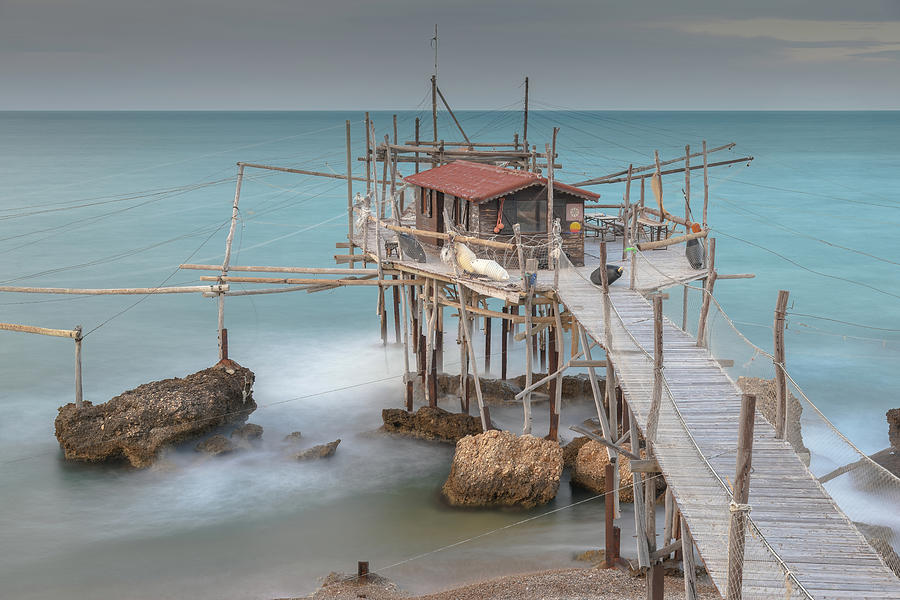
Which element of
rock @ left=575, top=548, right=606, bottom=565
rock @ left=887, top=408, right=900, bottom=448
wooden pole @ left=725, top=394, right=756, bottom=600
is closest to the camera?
wooden pole @ left=725, top=394, right=756, bottom=600

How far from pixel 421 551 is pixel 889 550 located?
809 cm

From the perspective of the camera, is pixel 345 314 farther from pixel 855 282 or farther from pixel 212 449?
pixel 855 282

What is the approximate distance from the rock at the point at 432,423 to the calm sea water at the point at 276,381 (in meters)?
0.39

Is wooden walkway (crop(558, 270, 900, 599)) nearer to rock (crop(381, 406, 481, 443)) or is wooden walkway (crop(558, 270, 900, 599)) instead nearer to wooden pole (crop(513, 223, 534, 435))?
wooden pole (crop(513, 223, 534, 435))

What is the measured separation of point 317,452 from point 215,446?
237 centimetres

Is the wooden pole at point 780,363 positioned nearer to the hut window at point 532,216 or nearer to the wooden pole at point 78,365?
the hut window at point 532,216

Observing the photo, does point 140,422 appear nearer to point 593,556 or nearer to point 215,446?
point 215,446

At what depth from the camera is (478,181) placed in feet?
74.0

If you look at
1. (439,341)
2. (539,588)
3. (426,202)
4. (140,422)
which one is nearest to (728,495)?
(539,588)

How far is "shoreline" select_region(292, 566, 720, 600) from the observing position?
565 inches

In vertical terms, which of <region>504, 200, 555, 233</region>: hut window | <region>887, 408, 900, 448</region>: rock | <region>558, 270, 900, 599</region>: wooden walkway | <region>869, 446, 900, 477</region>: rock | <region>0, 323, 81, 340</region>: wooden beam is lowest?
<region>869, 446, 900, 477</region>: rock

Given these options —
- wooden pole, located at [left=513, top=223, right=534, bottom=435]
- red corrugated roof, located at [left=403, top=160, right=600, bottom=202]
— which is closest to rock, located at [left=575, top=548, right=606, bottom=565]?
wooden pole, located at [left=513, top=223, right=534, bottom=435]

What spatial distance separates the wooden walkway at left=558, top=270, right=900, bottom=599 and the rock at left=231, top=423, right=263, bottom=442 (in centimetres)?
1012

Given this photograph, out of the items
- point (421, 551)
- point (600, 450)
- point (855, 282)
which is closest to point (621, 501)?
point (600, 450)
